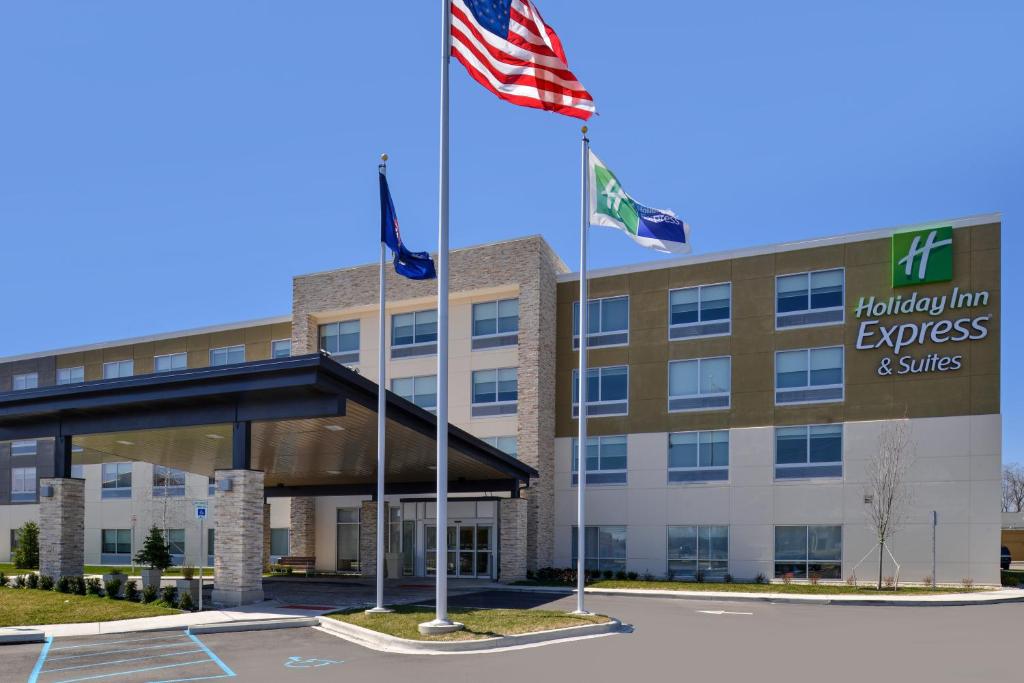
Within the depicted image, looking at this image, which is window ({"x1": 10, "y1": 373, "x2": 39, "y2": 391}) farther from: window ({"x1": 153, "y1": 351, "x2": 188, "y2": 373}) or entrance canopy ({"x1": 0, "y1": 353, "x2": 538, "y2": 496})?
entrance canopy ({"x1": 0, "y1": 353, "x2": 538, "y2": 496})

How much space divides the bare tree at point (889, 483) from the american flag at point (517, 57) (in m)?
20.1

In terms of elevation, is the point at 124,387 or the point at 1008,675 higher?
the point at 124,387

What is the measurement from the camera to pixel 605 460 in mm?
36750

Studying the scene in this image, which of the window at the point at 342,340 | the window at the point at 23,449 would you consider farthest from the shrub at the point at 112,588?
the window at the point at 23,449

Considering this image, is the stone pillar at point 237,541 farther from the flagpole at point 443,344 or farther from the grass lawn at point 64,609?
the flagpole at point 443,344

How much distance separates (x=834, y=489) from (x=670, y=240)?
1556 cm

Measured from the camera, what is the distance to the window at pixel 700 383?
3509 centimetres

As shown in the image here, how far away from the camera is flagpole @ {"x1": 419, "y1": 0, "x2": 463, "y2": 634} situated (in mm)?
17406

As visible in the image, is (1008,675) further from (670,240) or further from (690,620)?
(670,240)

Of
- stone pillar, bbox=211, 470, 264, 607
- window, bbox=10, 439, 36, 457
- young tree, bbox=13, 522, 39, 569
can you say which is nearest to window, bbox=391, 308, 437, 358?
stone pillar, bbox=211, 470, 264, 607

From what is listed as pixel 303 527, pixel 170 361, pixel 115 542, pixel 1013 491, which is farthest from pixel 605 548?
pixel 1013 491

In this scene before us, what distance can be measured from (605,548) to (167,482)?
974 inches

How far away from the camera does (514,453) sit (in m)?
36.7

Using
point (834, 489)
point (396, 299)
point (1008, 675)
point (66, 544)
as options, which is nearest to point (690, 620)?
point (1008, 675)
